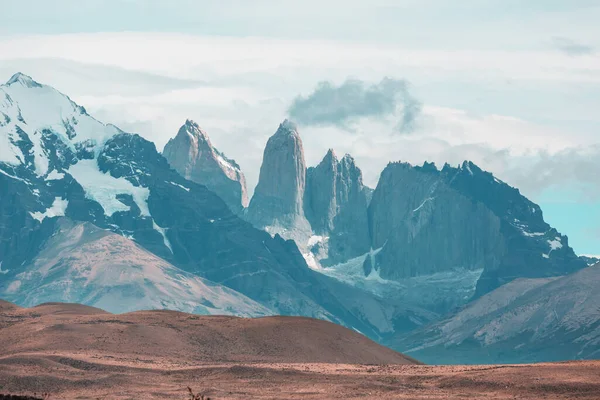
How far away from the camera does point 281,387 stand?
177875 mm

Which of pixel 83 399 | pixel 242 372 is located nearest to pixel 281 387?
pixel 242 372

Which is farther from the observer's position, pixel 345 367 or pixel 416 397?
pixel 345 367

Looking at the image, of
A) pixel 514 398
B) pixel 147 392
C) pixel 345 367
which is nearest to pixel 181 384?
pixel 147 392

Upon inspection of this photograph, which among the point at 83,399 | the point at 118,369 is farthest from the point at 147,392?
the point at 118,369

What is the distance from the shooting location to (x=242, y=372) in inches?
7480

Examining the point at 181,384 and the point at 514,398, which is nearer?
the point at 514,398

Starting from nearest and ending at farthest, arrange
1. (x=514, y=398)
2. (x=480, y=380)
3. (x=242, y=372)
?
(x=514, y=398)
(x=480, y=380)
(x=242, y=372)

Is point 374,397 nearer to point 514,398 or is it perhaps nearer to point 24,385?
point 514,398

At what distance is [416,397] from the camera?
6378 inches

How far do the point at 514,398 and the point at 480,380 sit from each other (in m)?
13.8

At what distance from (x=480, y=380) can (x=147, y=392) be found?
39.7 m

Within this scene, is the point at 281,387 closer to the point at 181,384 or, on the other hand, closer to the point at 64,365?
the point at 181,384

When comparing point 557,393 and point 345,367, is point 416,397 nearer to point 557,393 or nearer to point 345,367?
point 557,393

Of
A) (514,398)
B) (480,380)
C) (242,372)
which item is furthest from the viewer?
(242,372)
